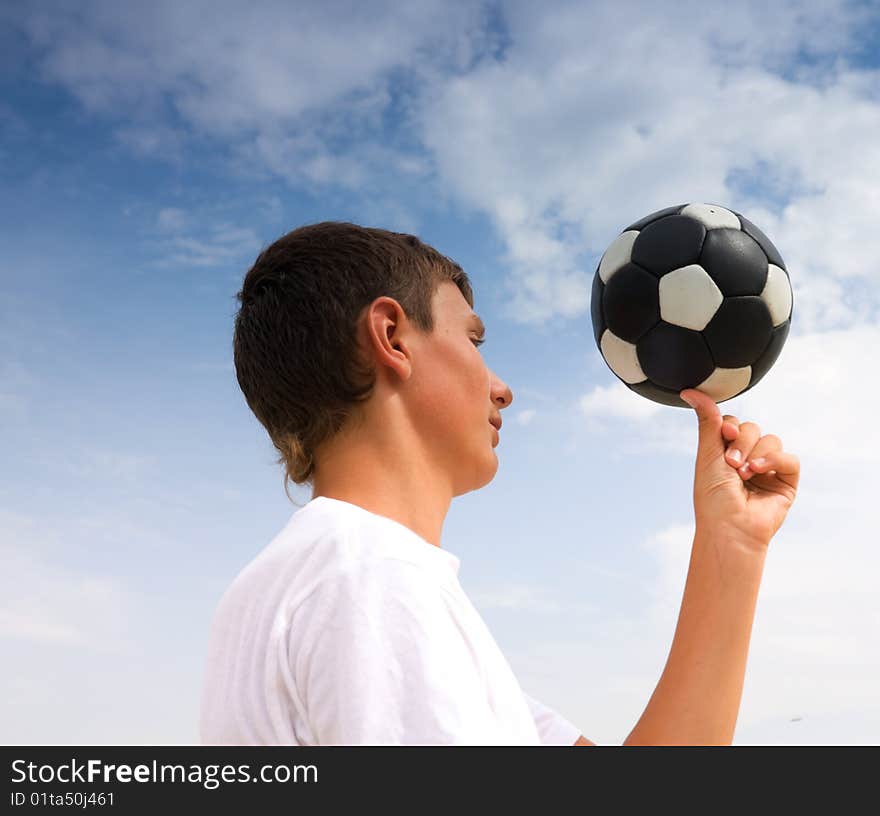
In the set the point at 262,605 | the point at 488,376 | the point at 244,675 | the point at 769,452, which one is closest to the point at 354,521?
the point at 262,605

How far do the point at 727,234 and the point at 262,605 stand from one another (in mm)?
3329

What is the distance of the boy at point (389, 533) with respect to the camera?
8.44ft

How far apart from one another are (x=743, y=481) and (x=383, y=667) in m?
2.27

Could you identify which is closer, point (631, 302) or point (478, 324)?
point (478, 324)

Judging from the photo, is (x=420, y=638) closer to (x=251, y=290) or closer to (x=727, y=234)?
(x=251, y=290)

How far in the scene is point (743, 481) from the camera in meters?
4.19

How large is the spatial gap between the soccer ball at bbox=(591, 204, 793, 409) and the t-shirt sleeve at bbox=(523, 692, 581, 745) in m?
1.72

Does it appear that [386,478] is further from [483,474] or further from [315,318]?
[315,318]

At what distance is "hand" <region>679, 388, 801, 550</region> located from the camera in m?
4.00

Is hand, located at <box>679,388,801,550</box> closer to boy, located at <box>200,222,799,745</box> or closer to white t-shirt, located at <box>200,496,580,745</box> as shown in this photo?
boy, located at <box>200,222,799,745</box>

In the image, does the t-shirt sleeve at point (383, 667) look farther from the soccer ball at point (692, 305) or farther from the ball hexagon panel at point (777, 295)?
the ball hexagon panel at point (777, 295)

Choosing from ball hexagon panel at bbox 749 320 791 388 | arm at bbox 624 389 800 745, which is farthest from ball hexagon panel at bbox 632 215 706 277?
arm at bbox 624 389 800 745

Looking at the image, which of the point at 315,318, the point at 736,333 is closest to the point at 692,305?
the point at 736,333

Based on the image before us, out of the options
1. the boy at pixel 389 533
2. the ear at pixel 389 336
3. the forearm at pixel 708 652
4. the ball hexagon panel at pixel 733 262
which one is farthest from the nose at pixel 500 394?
the ball hexagon panel at pixel 733 262
